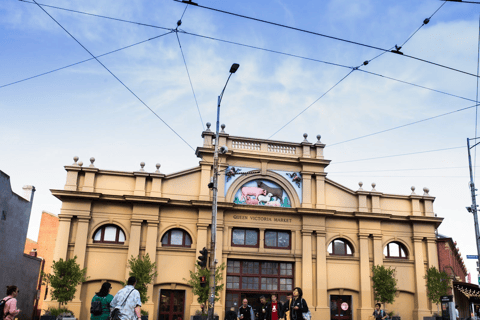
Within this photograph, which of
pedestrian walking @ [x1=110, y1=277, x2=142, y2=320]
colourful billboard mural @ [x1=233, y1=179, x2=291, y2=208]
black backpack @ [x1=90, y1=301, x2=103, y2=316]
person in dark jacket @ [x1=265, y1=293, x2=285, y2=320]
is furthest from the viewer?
colourful billboard mural @ [x1=233, y1=179, x2=291, y2=208]

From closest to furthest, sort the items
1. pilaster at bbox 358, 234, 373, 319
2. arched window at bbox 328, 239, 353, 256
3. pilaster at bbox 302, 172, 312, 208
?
pilaster at bbox 358, 234, 373, 319 → pilaster at bbox 302, 172, 312, 208 → arched window at bbox 328, 239, 353, 256

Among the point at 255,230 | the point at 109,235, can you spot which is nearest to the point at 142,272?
the point at 109,235

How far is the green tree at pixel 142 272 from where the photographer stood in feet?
81.9

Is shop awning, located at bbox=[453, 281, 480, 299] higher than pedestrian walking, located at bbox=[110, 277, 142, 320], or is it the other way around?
shop awning, located at bbox=[453, 281, 480, 299]

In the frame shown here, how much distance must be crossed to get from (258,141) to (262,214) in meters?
5.14

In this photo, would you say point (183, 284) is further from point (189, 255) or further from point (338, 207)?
point (338, 207)

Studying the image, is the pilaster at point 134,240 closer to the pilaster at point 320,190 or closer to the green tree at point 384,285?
the pilaster at point 320,190

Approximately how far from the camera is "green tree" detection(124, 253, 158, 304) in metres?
25.0

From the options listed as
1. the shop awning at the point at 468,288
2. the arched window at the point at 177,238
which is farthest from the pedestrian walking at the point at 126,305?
the shop awning at the point at 468,288

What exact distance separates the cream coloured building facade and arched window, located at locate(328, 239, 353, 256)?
0.07 m

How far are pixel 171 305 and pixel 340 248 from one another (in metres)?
11.9

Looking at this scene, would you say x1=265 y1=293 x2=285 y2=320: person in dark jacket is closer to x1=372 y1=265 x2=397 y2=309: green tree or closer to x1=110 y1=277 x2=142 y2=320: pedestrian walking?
x1=110 y1=277 x2=142 y2=320: pedestrian walking

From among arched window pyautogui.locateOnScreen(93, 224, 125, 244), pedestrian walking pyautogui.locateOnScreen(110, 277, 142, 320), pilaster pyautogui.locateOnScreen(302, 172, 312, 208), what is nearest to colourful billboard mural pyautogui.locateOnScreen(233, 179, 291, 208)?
pilaster pyautogui.locateOnScreen(302, 172, 312, 208)

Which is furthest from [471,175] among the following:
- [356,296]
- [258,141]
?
[258,141]
